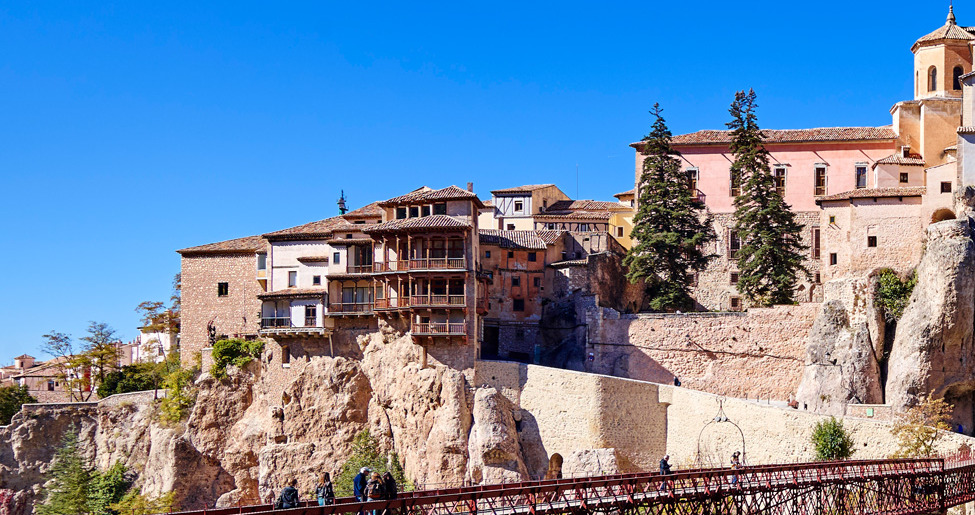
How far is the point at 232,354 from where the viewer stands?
58.3 metres

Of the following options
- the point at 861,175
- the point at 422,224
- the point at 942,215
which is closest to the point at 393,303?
the point at 422,224

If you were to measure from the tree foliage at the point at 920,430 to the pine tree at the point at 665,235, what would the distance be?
51.7 feet

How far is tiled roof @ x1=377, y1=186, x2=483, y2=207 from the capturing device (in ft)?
171

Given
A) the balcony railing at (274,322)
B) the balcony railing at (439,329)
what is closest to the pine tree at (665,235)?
the balcony railing at (439,329)

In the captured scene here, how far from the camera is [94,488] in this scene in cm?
6091

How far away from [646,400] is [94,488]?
32222mm

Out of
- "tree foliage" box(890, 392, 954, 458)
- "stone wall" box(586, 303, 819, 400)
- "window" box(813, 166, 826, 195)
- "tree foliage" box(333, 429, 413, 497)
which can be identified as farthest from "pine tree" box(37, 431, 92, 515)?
"window" box(813, 166, 826, 195)

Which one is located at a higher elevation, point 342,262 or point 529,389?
point 342,262

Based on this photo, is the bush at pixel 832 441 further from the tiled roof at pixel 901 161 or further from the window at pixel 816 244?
the window at pixel 816 244

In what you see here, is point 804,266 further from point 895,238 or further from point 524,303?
point 524,303

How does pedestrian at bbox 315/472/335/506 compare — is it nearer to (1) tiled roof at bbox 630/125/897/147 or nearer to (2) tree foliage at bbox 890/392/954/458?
(2) tree foliage at bbox 890/392/954/458

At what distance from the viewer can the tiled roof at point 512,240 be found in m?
56.2

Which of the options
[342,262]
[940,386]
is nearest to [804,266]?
[940,386]

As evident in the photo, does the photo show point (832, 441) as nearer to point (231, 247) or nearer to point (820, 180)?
point (820, 180)
